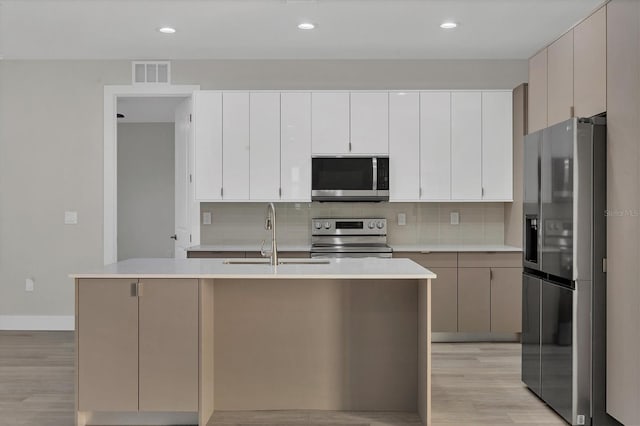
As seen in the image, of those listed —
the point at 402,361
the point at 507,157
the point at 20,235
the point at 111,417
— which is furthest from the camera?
the point at 20,235

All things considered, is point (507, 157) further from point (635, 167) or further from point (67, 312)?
point (67, 312)

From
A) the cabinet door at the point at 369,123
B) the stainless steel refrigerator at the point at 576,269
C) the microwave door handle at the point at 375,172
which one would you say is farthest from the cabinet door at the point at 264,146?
the stainless steel refrigerator at the point at 576,269

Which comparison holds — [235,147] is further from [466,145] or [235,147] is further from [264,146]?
[466,145]

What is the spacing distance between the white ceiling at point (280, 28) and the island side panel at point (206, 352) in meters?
2.11

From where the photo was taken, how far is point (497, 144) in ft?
17.7

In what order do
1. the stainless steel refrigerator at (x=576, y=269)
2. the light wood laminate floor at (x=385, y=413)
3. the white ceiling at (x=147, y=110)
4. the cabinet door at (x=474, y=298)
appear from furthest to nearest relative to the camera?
the white ceiling at (x=147, y=110), the cabinet door at (x=474, y=298), the light wood laminate floor at (x=385, y=413), the stainless steel refrigerator at (x=576, y=269)

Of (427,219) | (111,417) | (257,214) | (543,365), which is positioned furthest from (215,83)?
(543,365)

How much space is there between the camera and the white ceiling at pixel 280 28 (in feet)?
13.6

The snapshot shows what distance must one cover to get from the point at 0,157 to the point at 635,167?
18.0ft

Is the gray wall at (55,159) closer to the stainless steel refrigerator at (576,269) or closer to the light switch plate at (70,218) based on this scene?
the light switch plate at (70,218)

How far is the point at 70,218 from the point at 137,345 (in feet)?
10.1

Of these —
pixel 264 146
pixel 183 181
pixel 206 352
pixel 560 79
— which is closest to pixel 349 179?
pixel 264 146

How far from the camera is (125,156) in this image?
30.6 feet

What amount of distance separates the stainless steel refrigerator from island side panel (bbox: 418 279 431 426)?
0.79 metres
